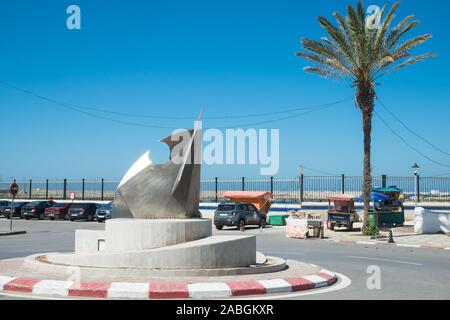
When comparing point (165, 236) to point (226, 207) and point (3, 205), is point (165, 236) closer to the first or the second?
point (226, 207)

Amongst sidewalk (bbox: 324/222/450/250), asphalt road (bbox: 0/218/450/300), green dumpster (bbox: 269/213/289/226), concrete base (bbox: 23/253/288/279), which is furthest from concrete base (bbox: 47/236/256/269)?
green dumpster (bbox: 269/213/289/226)

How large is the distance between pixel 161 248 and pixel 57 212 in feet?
101

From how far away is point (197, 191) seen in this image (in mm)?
14031

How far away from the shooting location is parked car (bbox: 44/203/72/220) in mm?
40281

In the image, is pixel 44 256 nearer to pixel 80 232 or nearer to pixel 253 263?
pixel 80 232

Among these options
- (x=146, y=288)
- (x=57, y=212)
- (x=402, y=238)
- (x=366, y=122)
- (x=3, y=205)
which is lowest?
(x=402, y=238)

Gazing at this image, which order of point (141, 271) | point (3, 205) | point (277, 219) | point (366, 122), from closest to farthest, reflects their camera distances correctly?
point (141, 271), point (366, 122), point (277, 219), point (3, 205)

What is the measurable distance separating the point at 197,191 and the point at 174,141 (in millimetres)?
1419

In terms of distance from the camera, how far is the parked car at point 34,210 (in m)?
41.0

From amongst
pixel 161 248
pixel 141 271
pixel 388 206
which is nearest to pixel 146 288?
pixel 141 271

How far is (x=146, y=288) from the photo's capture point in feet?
30.8

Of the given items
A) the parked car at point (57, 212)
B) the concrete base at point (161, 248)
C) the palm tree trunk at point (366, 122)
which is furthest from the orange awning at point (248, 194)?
the concrete base at point (161, 248)

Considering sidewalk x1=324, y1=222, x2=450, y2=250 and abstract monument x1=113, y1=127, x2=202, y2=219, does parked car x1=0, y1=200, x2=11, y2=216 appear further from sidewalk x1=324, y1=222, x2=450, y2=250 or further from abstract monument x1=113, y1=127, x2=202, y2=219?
abstract monument x1=113, y1=127, x2=202, y2=219
